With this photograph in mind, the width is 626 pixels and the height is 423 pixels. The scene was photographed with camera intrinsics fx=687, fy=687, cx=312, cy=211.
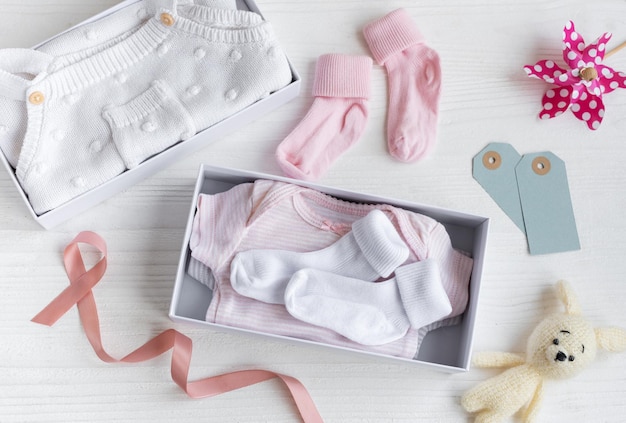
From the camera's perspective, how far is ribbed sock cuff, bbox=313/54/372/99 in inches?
47.5

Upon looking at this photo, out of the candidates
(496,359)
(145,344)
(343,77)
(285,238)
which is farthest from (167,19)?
(496,359)

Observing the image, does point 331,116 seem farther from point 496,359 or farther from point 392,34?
point 496,359

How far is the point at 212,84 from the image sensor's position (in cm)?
115

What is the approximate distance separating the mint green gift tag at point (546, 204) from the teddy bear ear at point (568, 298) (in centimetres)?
7

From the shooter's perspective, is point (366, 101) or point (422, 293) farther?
point (366, 101)

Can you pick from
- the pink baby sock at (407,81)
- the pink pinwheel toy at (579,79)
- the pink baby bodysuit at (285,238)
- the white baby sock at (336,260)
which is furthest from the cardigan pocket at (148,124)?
the pink pinwheel toy at (579,79)

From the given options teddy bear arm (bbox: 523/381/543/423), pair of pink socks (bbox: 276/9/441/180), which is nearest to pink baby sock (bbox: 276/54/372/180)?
pair of pink socks (bbox: 276/9/441/180)

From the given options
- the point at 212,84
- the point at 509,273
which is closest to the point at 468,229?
the point at 509,273

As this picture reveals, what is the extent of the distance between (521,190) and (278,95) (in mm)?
458

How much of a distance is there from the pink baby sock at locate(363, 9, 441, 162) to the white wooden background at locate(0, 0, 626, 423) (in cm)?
2

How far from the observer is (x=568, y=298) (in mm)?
1154

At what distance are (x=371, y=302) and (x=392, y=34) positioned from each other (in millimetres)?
489

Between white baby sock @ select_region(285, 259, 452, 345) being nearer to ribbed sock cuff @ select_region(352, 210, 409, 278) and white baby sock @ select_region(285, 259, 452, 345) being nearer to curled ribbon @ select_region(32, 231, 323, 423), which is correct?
ribbed sock cuff @ select_region(352, 210, 409, 278)

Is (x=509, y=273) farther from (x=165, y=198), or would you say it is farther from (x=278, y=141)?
(x=165, y=198)
